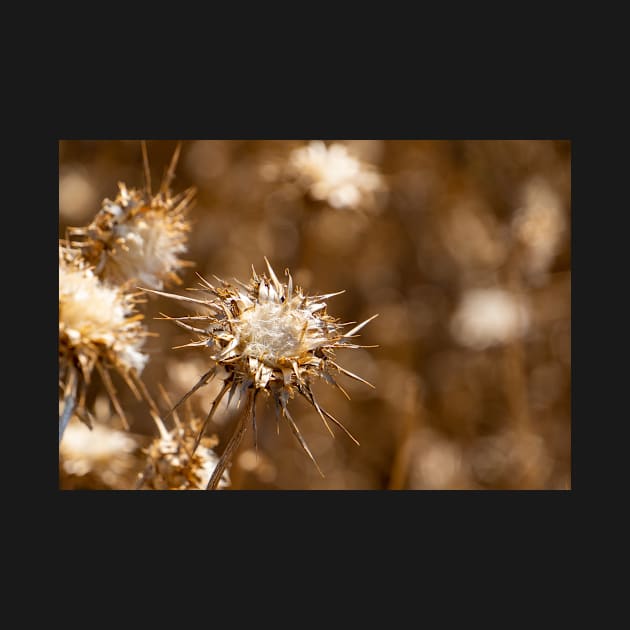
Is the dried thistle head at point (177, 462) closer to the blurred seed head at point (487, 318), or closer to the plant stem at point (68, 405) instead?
the plant stem at point (68, 405)

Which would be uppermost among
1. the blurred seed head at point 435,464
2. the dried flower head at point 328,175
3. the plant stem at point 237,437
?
the dried flower head at point 328,175

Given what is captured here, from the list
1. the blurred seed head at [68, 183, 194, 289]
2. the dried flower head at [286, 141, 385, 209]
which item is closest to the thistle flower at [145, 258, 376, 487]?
the blurred seed head at [68, 183, 194, 289]

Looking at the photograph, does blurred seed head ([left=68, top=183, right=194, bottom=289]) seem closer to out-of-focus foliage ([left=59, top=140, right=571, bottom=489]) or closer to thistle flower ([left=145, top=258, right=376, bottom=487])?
thistle flower ([left=145, top=258, right=376, bottom=487])

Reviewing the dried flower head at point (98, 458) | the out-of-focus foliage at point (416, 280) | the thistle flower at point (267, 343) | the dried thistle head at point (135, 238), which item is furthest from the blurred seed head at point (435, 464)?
the thistle flower at point (267, 343)

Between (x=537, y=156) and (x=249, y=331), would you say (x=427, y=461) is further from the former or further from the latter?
(x=249, y=331)

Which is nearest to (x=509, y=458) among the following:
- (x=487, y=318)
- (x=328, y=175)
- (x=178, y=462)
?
(x=487, y=318)

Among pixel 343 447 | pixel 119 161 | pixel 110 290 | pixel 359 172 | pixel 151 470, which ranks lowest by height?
pixel 151 470

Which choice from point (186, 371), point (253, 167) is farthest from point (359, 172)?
point (186, 371)

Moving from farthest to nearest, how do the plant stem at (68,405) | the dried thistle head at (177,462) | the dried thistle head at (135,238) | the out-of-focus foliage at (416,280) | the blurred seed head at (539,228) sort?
the blurred seed head at (539,228), the out-of-focus foliage at (416,280), the dried thistle head at (135,238), the dried thistle head at (177,462), the plant stem at (68,405)
